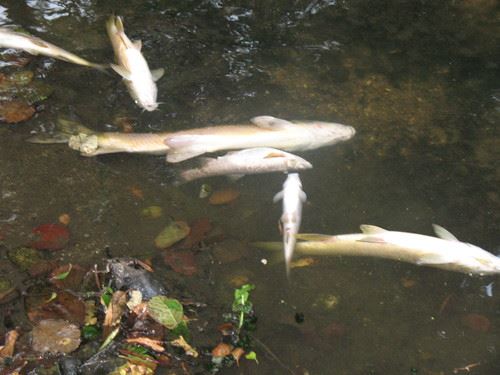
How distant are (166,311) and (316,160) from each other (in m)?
1.88

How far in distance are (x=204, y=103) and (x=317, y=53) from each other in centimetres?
134

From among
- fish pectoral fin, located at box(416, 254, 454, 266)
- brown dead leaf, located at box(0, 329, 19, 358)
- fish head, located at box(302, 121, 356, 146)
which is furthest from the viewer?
fish head, located at box(302, 121, 356, 146)

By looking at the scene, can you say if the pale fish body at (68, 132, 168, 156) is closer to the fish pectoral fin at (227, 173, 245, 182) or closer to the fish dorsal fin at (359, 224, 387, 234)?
the fish pectoral fin at (227, 173, 245, 182)

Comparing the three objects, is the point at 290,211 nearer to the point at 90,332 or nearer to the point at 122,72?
the point at 90,332

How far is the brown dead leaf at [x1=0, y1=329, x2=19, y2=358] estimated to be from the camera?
298 centimetres

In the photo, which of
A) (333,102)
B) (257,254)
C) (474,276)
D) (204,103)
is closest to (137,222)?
(257,254)

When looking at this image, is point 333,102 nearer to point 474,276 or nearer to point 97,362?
point 474,276

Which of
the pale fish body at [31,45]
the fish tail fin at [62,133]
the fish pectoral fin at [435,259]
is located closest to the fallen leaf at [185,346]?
the fish pectoral fin at [435,259]

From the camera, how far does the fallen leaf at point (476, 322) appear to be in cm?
356

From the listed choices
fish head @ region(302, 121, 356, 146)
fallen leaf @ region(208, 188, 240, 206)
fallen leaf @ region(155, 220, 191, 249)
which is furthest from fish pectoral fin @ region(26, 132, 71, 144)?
fish head @ region(302, 121, 356, 146)

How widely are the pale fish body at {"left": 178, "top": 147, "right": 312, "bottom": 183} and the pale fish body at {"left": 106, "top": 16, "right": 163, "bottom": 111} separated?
0.79m

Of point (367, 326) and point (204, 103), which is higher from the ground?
point (204, 103)

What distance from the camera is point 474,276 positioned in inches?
150

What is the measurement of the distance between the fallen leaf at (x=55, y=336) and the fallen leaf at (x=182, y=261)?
79 centimetres
